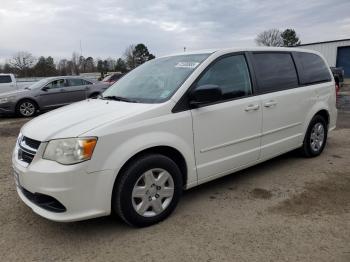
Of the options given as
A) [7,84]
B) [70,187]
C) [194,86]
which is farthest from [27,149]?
[7,84]

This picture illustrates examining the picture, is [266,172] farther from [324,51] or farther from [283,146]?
[324,51]

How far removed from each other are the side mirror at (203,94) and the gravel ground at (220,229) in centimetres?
115

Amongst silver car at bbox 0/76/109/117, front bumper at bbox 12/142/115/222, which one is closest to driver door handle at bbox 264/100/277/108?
front bumper at bbox 12/142/115/222

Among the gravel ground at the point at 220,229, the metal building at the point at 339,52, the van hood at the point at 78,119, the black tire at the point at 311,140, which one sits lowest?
the gravel ground at the point at 220,229

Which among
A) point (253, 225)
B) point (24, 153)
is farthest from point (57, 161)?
point (253, 225)

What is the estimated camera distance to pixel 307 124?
202 inches

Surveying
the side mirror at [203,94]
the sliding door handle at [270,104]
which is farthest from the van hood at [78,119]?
the sliding door handle at [270,104]

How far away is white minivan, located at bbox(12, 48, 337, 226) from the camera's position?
116 inches

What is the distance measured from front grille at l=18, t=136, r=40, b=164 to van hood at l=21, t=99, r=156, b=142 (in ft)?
0.16

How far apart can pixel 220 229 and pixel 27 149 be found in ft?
6.35

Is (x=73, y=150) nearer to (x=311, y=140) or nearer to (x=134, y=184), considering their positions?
(x=134, y=184)

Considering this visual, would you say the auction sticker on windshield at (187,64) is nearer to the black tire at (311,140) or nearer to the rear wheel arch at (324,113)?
the black tire at (311,140)

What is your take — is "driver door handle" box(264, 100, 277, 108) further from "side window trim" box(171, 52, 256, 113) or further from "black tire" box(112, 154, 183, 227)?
"black tire" box(112, 154, 183, 227)

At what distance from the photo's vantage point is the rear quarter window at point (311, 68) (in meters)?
5.09
